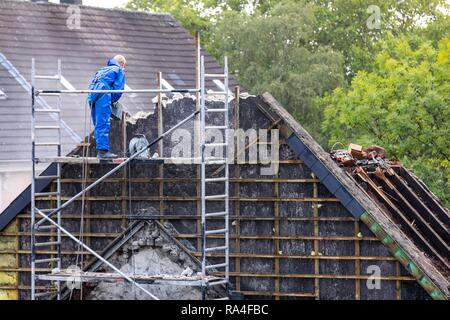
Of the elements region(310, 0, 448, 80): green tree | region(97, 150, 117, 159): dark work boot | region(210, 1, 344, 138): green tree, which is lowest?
region(97, 150, 117, 159): dark work boot

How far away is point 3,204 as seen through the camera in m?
33.2

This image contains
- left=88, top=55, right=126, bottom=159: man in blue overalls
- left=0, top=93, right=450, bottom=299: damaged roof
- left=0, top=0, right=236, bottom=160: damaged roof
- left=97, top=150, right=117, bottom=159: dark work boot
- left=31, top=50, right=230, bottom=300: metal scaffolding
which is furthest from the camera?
left=0, top=0, right=236, bottom=160: damaged roof

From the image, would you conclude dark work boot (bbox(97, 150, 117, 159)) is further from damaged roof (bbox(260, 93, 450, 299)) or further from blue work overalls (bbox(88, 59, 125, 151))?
damaged roof (bbox(260, 93, 450, 299))

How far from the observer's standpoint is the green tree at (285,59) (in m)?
46.0

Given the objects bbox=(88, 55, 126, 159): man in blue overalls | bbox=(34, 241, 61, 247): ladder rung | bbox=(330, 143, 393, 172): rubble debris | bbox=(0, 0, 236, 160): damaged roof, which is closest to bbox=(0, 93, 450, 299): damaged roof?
bbox=(34, 241, 61, 247): ladder rung

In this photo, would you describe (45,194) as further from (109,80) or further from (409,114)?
(409,114)

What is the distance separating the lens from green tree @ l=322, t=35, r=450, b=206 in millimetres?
36594

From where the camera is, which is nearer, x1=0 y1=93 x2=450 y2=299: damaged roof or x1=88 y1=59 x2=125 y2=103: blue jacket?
x1=0 y1=93 x2=450 y2=299: damaged roof

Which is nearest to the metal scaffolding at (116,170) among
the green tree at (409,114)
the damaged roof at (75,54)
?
the damaged roof at (75,54)

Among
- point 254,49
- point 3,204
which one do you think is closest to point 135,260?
point 3,204

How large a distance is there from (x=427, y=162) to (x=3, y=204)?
38.1 feet

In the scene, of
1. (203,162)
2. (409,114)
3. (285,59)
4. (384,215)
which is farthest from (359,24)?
(203,162)

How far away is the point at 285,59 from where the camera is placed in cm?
4684

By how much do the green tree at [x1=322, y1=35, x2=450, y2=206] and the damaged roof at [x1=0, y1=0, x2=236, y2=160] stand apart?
383 cm
